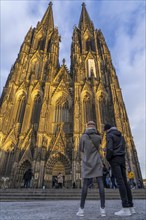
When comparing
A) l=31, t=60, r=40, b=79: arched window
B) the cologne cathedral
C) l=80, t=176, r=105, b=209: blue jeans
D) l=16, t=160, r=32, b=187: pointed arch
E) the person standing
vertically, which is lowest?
l=80, t=176, r=105, b=209: blue jeans

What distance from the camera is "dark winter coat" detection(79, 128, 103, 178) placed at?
281cm

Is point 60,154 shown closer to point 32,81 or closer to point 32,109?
point 32,109

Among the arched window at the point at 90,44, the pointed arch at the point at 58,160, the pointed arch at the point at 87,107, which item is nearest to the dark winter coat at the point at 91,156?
the pointed arch at the point at 58,160

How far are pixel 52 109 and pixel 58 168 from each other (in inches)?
278

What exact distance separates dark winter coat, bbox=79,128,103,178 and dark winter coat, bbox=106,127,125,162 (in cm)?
19

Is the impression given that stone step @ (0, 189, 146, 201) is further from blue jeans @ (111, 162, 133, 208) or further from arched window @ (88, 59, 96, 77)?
arched window @ (88, 59, 96, 77)

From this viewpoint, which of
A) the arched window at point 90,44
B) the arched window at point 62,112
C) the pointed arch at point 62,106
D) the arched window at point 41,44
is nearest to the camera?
the arched window at point 62,112

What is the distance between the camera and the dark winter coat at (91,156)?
9.22ft

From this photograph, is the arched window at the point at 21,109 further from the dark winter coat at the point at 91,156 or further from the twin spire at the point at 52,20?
the twin spire at the point at 52,20

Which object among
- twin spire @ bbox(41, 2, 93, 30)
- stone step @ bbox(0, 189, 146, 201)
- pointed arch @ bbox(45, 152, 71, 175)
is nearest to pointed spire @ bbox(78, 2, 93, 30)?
twin spire @ bbox(41, 2, 93, 30)

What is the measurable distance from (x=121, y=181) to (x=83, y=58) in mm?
26204

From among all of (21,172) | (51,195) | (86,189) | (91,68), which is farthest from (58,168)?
(91,68)

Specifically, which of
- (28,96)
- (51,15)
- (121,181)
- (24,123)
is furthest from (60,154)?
(51,15)

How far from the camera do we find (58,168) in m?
17.2
